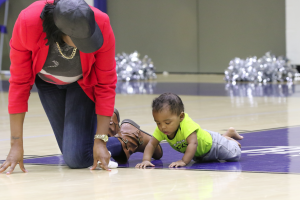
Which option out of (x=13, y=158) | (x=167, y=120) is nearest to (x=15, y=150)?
(x=13, y=158)

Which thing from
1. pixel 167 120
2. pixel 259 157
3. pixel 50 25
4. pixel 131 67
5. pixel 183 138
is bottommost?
pixel 259 157

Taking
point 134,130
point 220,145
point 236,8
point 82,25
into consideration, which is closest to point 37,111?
point 134,130

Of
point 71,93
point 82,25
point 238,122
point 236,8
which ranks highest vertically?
point 236,8

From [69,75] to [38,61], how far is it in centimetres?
19

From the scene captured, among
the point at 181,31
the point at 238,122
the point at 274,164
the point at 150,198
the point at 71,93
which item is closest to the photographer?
the point at 150,198

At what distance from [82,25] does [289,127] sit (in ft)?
7.53

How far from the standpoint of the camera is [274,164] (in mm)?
2533

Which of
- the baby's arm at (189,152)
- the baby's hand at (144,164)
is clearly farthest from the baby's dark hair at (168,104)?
the baby's hand at (144,164)

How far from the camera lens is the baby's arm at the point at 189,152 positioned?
2.57 meters

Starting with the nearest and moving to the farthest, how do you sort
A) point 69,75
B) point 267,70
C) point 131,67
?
point 69,75 < point 267,70 < point 131,67

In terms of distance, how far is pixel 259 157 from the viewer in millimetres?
2756

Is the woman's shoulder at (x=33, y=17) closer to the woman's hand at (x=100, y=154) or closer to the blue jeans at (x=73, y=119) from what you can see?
the blue jeans at (x=73, y=119)

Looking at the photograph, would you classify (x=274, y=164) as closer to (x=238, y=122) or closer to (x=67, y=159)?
(x=67, y=159)

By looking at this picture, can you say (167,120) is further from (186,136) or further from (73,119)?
(73,119)
